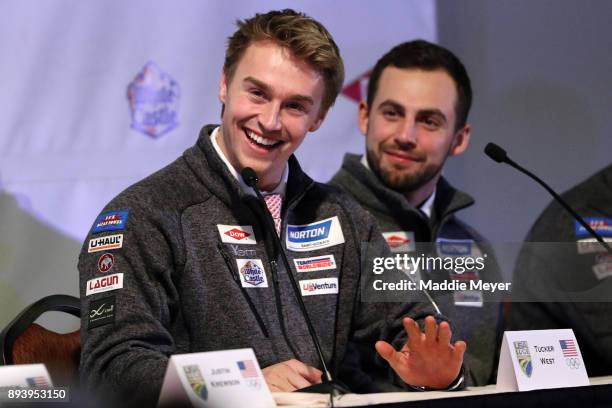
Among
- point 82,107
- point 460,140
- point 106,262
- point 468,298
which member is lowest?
point 468,298

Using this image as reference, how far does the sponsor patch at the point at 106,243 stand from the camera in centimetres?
193

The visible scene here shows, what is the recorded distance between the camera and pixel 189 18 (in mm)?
3070

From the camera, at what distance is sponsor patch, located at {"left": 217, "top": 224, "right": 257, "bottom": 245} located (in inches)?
82.4

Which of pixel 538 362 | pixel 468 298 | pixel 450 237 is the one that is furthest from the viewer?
pixel 450 237

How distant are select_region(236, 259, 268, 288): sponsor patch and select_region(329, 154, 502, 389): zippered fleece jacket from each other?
797 mm

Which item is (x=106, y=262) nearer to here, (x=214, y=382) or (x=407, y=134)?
(x=214, y=382)

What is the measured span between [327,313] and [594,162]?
1.82m

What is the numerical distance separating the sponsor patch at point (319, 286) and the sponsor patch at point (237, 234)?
17 cm

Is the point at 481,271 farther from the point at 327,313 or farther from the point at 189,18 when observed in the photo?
the point at 189,18

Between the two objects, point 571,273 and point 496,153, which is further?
point 571,273

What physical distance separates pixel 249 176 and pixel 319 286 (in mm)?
360

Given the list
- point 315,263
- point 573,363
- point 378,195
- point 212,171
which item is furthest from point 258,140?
point 573,363

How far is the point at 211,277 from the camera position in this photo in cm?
203

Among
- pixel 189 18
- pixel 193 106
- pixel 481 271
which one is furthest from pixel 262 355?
pixel 189 18
